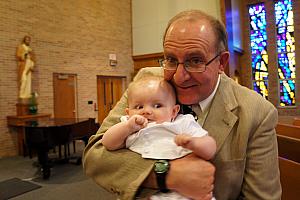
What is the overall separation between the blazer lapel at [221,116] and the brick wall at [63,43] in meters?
7.01

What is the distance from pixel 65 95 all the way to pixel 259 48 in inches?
343

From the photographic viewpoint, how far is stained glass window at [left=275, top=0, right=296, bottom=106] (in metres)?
11.5

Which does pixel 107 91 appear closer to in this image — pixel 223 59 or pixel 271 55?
pixel 271 55

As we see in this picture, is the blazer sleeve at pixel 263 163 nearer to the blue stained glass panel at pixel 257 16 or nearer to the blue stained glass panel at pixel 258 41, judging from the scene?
the blue stained glass panel at pixel 258 41

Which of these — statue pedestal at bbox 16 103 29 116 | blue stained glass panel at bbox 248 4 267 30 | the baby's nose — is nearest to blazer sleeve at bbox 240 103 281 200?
Answer: the baby's nose

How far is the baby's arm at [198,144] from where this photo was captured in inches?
39.1

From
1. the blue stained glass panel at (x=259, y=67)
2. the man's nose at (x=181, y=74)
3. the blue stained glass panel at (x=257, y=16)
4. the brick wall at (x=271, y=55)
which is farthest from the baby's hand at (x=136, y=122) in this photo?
the blue stained glass panel at (x=257, y=16)

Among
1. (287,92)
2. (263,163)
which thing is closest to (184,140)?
(263,163)

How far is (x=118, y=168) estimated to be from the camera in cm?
115

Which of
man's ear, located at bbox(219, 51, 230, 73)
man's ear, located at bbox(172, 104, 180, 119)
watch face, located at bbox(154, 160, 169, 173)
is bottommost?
watch face, located at bbox(154, 160, 169, 173)

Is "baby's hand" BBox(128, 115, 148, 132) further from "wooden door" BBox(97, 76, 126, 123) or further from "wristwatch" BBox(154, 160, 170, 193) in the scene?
"wooden door" BBox(97, 76, 126, 123)

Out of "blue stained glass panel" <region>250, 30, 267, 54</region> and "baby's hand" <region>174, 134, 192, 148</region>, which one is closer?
"baby's hand" <region>174, 134, 192, 148</region>

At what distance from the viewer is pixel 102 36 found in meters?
9.83

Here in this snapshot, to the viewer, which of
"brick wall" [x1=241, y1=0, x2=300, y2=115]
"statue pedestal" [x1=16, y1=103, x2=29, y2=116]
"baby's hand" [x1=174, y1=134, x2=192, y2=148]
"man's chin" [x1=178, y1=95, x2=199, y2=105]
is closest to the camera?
"baby's hand" [x1=174, y1=134, x2=192, y2=148]
